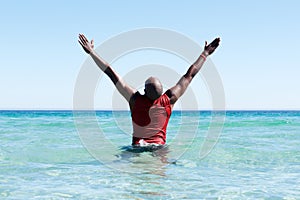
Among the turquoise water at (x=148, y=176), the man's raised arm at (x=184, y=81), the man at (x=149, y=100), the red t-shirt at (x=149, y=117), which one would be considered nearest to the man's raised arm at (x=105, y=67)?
the man at (x=149, y=100)

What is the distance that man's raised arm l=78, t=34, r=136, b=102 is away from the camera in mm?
5934

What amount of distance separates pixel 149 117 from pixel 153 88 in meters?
0.59

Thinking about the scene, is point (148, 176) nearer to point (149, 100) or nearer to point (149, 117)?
point (149, 117)

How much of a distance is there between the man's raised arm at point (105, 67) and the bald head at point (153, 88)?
322 millimetres

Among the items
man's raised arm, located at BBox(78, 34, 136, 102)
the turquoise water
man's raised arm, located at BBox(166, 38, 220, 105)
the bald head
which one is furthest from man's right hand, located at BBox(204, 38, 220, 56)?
the turquoise water

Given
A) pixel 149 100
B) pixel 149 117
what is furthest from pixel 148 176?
pixel 149 100

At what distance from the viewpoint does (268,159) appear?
793 centimetres

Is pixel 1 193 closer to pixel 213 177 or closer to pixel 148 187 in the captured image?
pixel 148 187

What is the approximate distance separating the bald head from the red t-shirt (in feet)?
0.63

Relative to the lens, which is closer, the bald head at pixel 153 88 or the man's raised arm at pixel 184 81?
the bald head at pixel 153 88

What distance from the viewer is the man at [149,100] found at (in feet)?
19.6

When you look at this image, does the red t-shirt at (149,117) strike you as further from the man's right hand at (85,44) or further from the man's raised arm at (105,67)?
the man's right hand at (85,44)

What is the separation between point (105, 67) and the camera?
598 centimetres

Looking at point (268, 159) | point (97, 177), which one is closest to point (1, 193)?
point (97, 177)
